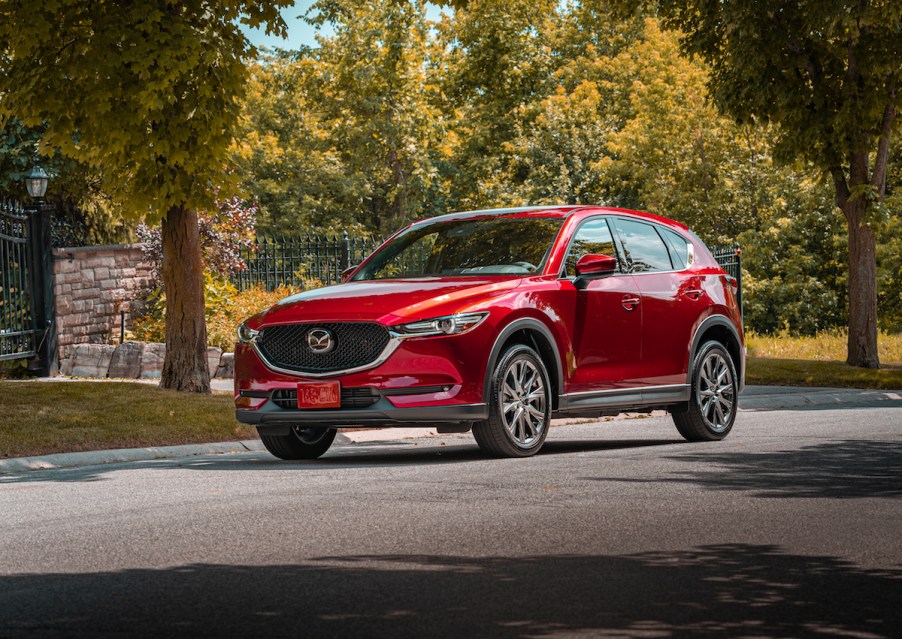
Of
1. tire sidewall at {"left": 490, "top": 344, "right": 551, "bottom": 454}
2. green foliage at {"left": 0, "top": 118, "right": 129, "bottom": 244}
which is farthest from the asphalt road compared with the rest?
green foliage at {"left": 0, "top": 118, "right": 129, "bottom": 244}

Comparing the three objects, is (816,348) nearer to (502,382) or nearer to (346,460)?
(346,460)

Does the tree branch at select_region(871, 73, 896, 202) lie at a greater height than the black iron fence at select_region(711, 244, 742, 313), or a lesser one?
greater

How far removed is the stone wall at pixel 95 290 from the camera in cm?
2073

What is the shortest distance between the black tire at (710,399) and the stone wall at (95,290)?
38.2 feet

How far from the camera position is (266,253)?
Result: 23.6m

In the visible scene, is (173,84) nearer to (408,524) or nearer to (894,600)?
A: (408,524)

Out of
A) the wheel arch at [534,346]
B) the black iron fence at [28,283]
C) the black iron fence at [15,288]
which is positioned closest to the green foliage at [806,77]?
the black iron fence at [28,283]

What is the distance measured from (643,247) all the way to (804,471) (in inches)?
112

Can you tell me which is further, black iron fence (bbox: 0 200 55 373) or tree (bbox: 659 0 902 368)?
tree (bbox: 659 0 902 368)

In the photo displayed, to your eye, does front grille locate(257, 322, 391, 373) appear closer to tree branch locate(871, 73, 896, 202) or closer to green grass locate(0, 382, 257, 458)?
green grass locate(0, 382, 257, 458)

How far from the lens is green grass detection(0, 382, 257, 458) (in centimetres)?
1170

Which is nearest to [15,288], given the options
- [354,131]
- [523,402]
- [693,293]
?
[693,293]

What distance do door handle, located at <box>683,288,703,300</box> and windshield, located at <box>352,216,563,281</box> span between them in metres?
1.54

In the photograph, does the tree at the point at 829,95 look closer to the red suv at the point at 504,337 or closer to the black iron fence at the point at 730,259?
the black iron fence at the point at 730,259
